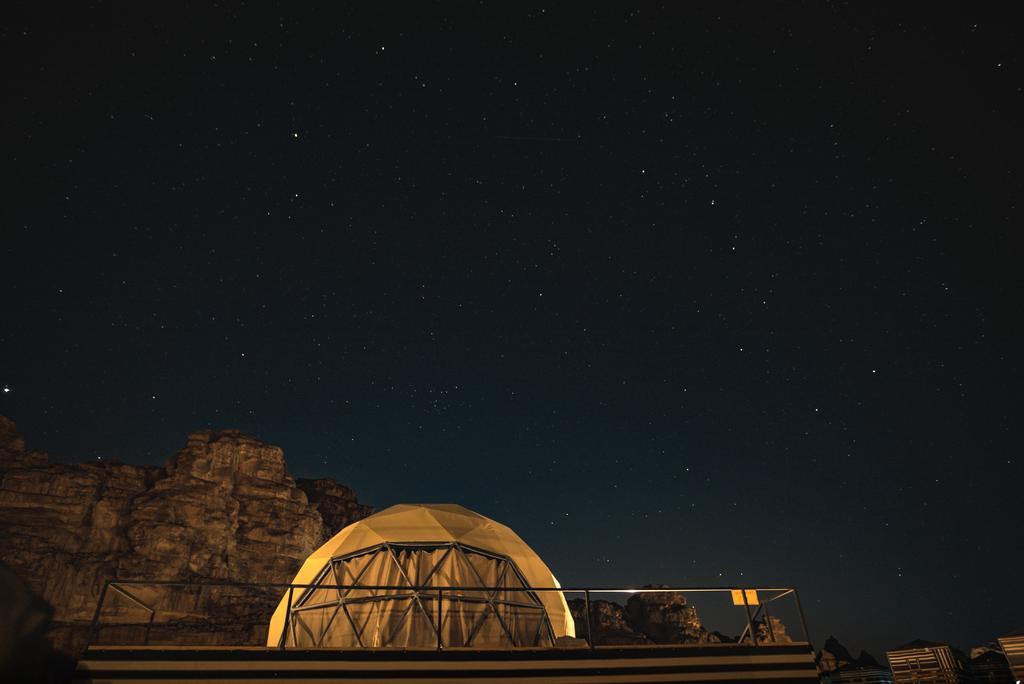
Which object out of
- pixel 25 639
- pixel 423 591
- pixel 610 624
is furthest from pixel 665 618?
pixel 25 639

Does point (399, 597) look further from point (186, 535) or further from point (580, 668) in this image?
point (186, 535)

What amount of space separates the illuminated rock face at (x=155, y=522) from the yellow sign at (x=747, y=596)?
6441 centimetres

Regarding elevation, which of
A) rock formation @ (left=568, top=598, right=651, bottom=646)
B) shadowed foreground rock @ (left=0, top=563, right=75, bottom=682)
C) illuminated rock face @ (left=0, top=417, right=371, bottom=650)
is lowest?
shadowed foreground rock @ (left=0, top=563, right=75, bottom=682)

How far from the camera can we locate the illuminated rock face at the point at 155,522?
61656mm

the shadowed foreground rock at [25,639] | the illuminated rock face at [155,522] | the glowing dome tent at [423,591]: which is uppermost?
the illuminated rock face at [155,522]

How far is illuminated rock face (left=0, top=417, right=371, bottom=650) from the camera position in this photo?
6166cm

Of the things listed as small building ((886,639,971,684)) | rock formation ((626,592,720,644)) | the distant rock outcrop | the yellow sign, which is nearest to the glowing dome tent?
the yellow sign

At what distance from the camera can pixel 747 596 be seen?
11422mm

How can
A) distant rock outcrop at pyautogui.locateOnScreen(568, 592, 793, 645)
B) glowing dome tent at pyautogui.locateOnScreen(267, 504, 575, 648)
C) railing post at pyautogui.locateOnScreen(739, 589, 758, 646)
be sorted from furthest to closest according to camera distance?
distant rock outcrop at pyautogui.locateOnScreen(568, 592, 793, 645)
glowing dome tent at pyautogui.locateOnScreen(267, 504, 575, 648)
railing post at pyautogui.locateOnScreen(739, 589, 758, 646)

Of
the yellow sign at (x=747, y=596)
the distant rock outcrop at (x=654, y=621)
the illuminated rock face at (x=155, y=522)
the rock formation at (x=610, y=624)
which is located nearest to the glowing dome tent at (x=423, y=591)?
the yellow sign at (x=747, y=596)

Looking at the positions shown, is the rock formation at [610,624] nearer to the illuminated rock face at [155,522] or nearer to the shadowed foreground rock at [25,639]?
the illuminated rock face at [155,522]

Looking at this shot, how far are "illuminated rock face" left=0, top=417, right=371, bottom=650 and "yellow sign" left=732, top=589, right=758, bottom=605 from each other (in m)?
64.4

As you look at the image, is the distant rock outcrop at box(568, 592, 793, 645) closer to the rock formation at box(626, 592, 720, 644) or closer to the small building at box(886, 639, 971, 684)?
the rock formation at box(626, 592, 720, 644)

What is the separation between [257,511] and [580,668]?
75.8 metres
